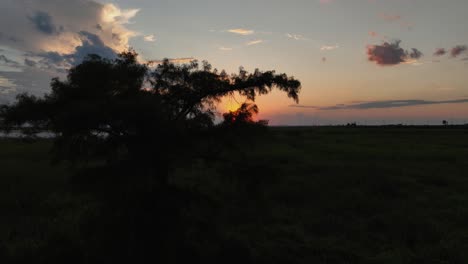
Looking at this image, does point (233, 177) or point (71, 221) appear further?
point (71, 221)

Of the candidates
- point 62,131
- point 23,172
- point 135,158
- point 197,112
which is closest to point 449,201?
point 197,112

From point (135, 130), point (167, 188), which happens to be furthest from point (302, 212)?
point (135, 130)

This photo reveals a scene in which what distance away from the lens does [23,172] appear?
21453 mm

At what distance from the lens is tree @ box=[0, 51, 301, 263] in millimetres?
5637

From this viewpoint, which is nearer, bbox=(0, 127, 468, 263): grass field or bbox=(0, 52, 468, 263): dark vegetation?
bbox=(0, 52, 468, 263): dark vegetation

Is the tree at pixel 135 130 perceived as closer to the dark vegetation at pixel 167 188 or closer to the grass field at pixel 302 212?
the dark vegetation at pixel 167 188

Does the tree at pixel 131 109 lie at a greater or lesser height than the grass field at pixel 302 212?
greater

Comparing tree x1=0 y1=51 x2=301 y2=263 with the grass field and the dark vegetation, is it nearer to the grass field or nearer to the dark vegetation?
the dark vegetation

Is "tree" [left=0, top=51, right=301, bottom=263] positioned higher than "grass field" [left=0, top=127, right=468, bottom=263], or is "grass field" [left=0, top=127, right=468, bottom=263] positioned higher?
"tree" [left=0, top=51, right=301, bottom=263]

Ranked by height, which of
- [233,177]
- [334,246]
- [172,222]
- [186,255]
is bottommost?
[334,246]

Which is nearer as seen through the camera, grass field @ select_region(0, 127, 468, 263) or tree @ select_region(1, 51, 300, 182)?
tree @ select_region(1, 51, 300, 182)

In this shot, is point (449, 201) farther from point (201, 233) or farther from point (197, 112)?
point (197, 112)

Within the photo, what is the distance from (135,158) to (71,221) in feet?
25.0

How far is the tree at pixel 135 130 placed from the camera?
18.5 feet
